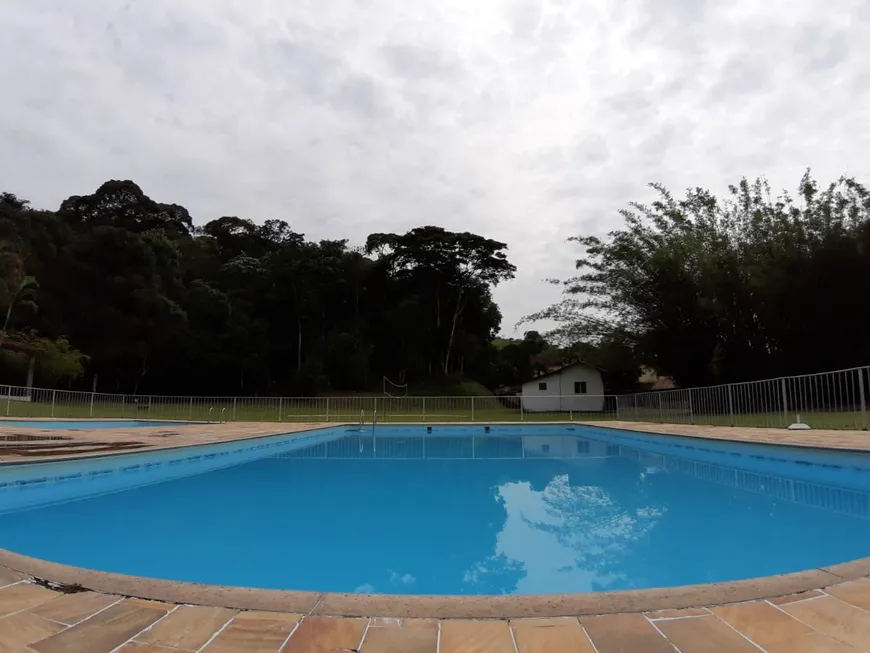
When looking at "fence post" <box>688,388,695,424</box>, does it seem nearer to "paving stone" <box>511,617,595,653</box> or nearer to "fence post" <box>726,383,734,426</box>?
"fence post" <box>726,383,734,426</box>

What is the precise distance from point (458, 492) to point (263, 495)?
2.09 m

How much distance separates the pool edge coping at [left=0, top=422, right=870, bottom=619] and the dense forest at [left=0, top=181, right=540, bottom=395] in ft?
77.0

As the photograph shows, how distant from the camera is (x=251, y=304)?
2842cm

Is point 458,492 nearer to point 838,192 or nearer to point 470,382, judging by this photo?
point 838,192

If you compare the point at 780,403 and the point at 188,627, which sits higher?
the point at 780,403

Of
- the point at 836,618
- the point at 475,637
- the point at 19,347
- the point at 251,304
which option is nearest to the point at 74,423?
the point at 19,347

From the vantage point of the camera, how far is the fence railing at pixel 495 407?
860cm

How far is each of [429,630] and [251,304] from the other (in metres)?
28.6

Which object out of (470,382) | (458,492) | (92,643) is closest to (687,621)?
(92,643)

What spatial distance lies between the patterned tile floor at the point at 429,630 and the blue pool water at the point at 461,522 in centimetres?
110

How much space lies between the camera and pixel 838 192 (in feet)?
44.7

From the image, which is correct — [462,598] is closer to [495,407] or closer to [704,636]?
[704,636]

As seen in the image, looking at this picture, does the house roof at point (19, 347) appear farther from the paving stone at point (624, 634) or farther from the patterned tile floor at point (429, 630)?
the paving stone at point (624, 634)

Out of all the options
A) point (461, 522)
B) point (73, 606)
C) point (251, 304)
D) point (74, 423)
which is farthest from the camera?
point (251, 304)
